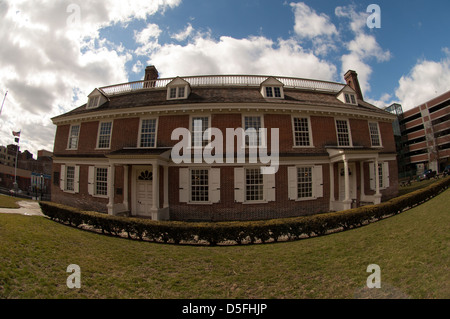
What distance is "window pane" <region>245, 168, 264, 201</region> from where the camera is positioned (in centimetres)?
1223

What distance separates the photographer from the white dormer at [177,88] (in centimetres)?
1432

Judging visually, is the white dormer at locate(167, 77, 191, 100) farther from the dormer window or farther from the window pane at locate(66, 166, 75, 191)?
the window pane at locate(66, 166, 75, 191)

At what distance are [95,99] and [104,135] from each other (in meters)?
5.00

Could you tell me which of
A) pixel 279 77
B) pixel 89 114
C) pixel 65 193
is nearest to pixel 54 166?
pixel 65 193

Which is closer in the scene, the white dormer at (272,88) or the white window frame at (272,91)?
the white window frame at (272,91)

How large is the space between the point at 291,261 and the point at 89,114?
1754 cm

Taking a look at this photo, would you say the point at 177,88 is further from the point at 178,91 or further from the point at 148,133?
the point at 148,133

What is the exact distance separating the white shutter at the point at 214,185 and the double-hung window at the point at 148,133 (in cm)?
508

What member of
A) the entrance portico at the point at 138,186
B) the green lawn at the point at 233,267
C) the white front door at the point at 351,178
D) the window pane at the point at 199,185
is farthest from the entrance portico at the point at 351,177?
the entrance portico at the point at 138,186

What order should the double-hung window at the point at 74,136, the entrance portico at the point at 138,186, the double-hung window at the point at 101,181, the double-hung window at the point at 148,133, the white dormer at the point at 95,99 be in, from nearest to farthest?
1. the entrance portico at the point at 138,186
2. the double-hung window at the point at 148,133
3. the double-hung window at the point at 101,181
4. the double-hung window at the point at 74,136
5. the white dormer at the point at 95,99

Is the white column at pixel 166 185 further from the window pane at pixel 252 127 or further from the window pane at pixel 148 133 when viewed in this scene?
the window pane at pixel 252 127

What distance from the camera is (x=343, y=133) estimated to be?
14.0 metres

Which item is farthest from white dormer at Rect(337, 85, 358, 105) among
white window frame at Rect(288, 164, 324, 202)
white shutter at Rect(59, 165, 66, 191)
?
white shutter at Rect(59, 165, 66, 191)

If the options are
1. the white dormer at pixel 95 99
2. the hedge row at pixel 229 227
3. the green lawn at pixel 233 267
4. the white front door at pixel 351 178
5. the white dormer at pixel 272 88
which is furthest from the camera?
the white dormer at pixel 95 99
